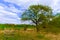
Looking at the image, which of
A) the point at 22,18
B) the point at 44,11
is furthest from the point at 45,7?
the point at 22,18

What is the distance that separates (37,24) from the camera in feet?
120

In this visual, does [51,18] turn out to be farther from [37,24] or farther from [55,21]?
[37,24]

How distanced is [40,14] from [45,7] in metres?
2.28

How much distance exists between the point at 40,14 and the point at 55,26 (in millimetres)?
5376

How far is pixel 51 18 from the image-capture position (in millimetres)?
38312

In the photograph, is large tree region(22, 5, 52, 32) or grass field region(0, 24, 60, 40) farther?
large tree region(22, 5, 52, 32)

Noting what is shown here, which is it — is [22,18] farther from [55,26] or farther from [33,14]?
[55,26]

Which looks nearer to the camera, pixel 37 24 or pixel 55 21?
pixel 37 24

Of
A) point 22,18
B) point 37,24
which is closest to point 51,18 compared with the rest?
point 37,24

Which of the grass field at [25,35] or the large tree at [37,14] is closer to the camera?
the grass field at [25,35]

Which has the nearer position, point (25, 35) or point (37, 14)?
point (25, 35)

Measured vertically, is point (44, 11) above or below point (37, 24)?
above

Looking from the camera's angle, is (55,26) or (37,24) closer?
(37,24)

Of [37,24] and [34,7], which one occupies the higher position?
[34,7]
